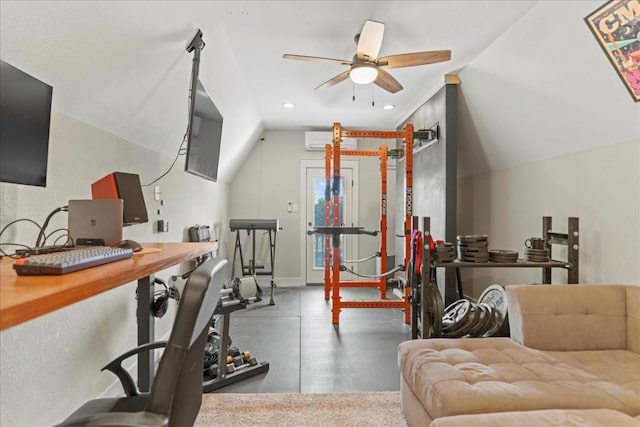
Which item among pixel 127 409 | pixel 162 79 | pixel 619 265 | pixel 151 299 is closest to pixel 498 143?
pixel 619 265

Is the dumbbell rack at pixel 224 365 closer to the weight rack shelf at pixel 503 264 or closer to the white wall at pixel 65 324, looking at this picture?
the white wall at pixel 65 324

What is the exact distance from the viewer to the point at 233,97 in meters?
3.51

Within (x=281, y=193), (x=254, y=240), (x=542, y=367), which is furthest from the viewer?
(x=281, y=193)

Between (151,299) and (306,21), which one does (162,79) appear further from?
(151,299)

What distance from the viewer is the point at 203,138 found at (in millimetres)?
→ 2164

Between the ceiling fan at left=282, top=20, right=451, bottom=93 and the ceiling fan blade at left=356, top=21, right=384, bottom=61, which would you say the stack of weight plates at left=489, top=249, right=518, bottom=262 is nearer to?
the ceiling fan at left=282, top=20, right=451, bottom=93

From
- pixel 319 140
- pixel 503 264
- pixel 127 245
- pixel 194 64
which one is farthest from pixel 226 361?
pixel 319 140

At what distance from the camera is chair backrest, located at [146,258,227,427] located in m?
0.72

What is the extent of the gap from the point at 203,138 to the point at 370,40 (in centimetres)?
139

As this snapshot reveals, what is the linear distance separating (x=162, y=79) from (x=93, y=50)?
23.7 inches

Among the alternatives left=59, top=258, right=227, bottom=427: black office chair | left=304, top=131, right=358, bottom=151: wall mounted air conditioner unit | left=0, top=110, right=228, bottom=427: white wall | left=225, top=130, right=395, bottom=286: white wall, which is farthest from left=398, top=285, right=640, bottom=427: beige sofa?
left=304, top=131, right=358, bottom=151: wall mounted air conditioner unit

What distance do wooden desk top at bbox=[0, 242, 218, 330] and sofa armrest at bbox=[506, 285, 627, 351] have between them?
197cm

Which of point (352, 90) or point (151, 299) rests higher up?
point (352, 90)

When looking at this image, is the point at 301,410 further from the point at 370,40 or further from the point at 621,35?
the point at 621,35
